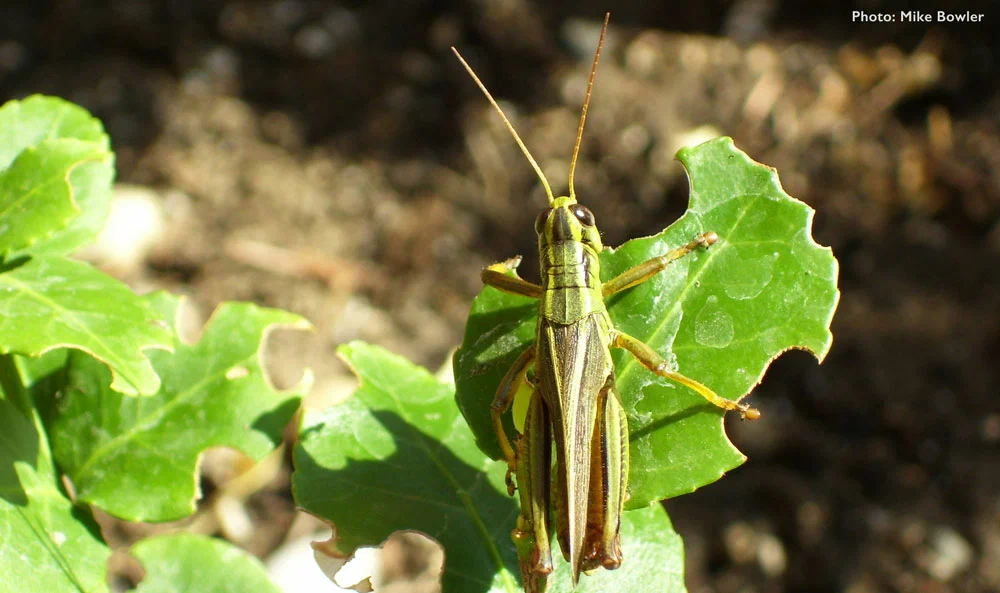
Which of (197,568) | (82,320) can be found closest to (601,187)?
(197,568)

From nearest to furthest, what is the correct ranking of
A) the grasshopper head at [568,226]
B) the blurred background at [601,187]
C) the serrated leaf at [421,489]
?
the serrated leaf at [421,489]
the grasshopper head at [568,226]
the blurred background at [601,187]

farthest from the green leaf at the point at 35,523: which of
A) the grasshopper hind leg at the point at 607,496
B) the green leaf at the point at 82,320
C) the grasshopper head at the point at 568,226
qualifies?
the grasshopper head at the point at 568,226

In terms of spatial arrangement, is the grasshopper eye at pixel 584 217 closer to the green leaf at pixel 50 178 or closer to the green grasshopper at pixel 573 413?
the green grasshopper at pixel 573 413

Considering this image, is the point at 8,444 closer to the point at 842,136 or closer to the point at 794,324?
the point at 794,324

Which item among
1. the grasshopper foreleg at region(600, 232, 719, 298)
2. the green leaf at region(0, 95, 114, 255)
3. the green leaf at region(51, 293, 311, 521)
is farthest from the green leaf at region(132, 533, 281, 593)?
the grasshopper foreleg at region(600, 232, 719, 298)

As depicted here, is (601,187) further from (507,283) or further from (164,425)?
(164,425)

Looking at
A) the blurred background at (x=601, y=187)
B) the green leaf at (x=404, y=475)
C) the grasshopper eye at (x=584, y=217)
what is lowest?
the blurred background at (x=601, y=187)

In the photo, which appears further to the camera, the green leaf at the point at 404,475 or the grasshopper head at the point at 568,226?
the grasshopper head at the point at 568,226

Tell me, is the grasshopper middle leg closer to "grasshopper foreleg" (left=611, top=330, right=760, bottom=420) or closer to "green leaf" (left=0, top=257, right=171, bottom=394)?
"grasshopper foreleg" (left=611, top=330, right=760, bottom=420)
